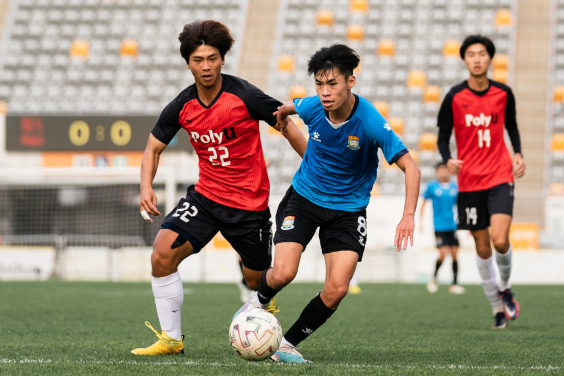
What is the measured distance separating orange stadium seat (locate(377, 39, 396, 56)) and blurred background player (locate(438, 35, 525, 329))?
19335 millimetres

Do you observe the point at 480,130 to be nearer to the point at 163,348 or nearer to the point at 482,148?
the point at 482,148

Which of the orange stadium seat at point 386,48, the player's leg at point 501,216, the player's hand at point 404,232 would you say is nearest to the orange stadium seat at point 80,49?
the orange stadium seat at point 386,48

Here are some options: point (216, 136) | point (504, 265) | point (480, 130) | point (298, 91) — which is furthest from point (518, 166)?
point (298, 91)

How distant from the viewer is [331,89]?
4.34 m

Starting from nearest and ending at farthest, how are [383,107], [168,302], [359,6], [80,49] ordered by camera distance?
[168,302], [383,107], [80,49], [359,6]

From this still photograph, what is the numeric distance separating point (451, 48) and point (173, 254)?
21654 mm

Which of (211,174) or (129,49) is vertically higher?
(129,49)

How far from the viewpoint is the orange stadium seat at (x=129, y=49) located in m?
26.1

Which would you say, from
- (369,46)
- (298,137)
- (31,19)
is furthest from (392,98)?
(298,137)

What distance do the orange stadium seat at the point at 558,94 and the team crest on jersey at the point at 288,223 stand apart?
2061 cm

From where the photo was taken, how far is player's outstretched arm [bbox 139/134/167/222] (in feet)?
15.3

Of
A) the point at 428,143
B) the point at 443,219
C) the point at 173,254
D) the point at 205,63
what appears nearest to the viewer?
the point at 205,63

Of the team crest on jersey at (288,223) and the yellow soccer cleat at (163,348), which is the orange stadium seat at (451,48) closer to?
the team crest on jersey at (288,223)

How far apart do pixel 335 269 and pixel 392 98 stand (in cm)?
2022
